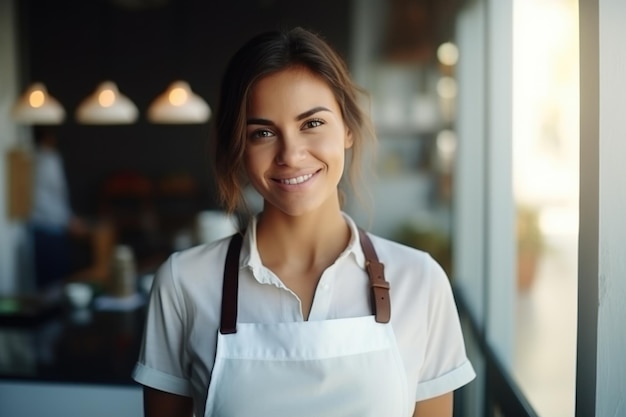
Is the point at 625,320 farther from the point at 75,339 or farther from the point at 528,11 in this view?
the point at 75,339

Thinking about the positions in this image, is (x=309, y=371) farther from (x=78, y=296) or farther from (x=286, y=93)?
(x=78, y=296)

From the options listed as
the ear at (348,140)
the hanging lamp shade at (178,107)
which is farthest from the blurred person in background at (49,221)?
the ear at (348,140)

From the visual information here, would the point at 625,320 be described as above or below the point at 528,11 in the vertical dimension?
below

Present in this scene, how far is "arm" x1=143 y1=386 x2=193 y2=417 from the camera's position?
1146 millimetres

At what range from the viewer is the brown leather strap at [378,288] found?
1.09 m

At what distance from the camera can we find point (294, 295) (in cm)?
110

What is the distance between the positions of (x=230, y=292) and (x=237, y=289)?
1cm

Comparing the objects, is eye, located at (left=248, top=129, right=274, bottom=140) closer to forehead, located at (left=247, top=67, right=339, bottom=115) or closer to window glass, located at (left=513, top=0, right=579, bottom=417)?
forehead, located at (left=247, top=67, right=339, bottom=115)

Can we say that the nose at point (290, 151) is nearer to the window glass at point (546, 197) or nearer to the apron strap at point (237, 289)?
the apron strap at point (237, 289)

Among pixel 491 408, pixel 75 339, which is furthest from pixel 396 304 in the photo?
pixel 75 339

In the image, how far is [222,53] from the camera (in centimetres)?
595

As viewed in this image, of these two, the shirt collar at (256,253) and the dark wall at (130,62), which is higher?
the dark wall at (130,62)

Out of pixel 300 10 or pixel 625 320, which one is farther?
pixel 300 10

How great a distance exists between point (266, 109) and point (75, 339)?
159 centimetres
